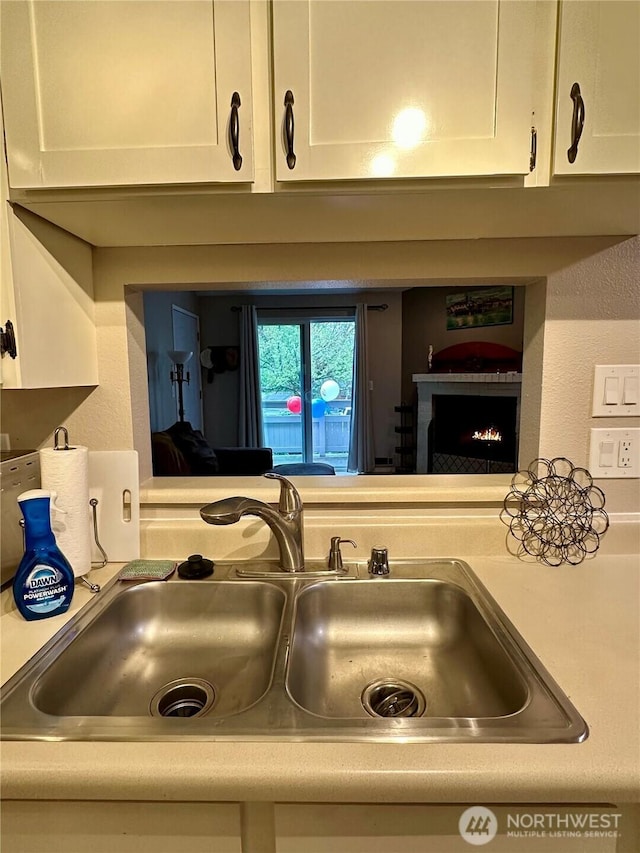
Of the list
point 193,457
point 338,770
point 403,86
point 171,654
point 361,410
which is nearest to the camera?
point 338,770

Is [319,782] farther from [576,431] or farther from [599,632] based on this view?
[576,431]

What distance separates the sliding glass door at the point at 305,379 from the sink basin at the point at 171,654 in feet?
14.8

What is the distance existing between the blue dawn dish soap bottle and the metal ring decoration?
957 millimetres

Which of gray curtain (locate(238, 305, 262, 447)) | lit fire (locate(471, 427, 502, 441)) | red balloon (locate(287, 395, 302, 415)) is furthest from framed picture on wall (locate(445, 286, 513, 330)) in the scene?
gray curtain (locate(238, 305, 262, 447))

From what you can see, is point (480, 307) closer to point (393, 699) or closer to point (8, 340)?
point (393, 699)

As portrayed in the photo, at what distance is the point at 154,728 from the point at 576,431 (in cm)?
104

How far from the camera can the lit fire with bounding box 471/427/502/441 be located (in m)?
3.75

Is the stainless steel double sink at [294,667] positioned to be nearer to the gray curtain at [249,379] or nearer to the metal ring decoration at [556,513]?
the metal ring decoration at [556,513]

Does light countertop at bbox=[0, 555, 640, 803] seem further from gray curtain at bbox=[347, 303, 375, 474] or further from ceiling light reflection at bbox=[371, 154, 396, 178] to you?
gray curtain at bbox=[347, 303, 375, 474]

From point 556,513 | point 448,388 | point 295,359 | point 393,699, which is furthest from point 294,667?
point 295,359

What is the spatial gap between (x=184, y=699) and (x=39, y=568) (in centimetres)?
35

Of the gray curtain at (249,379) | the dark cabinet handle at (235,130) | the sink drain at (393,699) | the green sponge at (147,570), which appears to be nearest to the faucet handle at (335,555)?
the sink drain at (393,699)

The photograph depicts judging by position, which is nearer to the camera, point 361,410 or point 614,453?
point 614,453

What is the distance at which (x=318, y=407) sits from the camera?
5.48 metres
